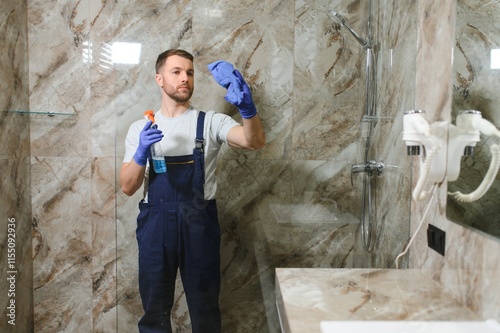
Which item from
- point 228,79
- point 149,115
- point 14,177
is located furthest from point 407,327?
point 14,177

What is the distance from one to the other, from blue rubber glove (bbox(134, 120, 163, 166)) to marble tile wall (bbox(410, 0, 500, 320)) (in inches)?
36.7

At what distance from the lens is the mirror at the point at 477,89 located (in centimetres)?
93

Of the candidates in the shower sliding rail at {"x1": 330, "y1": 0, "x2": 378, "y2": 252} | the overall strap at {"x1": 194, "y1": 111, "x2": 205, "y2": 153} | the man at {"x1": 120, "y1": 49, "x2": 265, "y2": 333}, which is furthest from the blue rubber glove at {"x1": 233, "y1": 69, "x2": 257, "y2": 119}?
the shower sliding rail at {"x1": 330, "y1": 0, "x2": 378, "y2": 252}

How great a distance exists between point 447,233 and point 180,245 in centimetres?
91

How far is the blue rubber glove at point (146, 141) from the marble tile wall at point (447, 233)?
3.06 feet

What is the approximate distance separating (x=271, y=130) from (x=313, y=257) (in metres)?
0.53

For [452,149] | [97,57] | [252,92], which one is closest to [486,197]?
[452,149]

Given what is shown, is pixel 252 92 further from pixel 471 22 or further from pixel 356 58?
pixel 471 22

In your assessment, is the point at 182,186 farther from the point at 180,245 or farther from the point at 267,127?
the point at 267,127

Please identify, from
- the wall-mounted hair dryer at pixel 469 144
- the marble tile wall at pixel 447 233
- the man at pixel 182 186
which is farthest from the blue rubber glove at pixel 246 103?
the wall-mounted hair dryer at pixel 469 144

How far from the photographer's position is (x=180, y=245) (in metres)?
1.46

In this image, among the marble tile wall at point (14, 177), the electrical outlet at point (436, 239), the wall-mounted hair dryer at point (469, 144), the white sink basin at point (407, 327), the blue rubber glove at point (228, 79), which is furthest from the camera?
the marble tile wall at point (14, 177)

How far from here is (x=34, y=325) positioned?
184 cm

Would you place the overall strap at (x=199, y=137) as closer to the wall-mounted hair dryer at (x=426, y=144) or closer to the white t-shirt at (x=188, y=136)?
the white t-shirt at (x=188, y=136)
